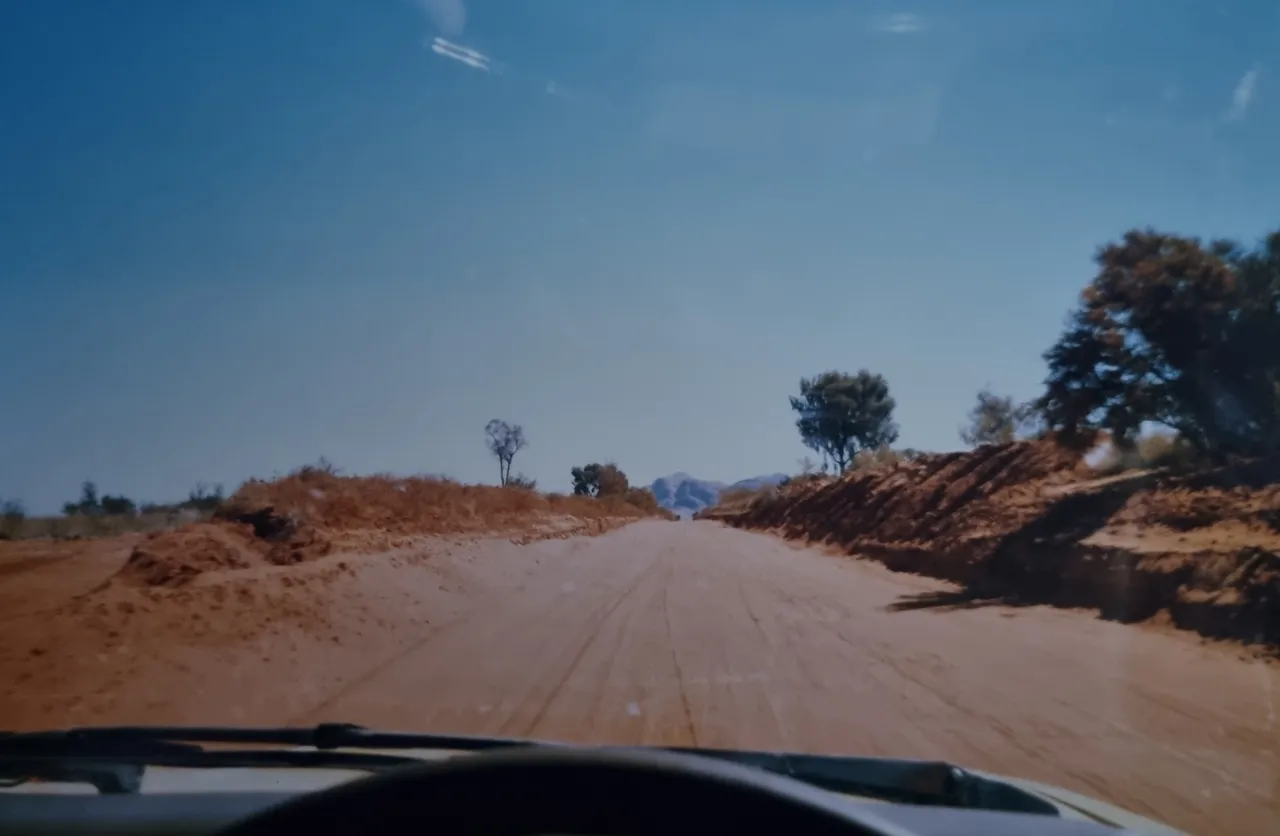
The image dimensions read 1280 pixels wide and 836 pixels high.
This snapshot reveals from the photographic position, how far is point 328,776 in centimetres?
447

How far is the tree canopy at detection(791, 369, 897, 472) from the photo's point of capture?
95188 mm

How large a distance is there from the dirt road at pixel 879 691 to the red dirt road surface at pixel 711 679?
0.12 ft

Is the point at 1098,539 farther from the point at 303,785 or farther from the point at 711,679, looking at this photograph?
the point at 303,785

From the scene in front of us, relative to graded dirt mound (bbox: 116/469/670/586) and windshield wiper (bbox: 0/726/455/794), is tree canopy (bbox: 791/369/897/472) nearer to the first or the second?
graded dirt mound (bbox: 116/469/670/586)

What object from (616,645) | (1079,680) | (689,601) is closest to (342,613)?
(616,645)

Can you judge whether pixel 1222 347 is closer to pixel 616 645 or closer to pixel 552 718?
pixel 616 645

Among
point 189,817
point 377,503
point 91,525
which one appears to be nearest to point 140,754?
point 189,817

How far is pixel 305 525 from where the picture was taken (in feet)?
74.4

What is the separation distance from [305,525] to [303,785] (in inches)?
758

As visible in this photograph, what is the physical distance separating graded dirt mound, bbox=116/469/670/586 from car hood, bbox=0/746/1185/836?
13005mm

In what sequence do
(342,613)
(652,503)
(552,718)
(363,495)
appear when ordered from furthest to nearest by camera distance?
(652,503)
(363,495)
(342,613)
(552,718)

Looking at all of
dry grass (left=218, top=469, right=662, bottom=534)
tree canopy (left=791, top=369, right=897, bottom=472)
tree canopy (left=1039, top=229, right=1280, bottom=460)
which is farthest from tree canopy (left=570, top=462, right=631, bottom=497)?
tree canopy (left=1039, top=229, right=1280, bottom=460)

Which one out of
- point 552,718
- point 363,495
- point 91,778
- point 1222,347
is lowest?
point 552,718

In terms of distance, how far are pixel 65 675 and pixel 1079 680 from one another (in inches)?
428
